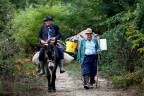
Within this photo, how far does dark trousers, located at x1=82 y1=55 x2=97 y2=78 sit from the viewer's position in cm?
1438

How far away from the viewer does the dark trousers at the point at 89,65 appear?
14.4 meters

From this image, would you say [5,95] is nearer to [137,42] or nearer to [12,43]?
[12,43]

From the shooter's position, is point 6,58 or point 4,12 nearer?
point 6,58

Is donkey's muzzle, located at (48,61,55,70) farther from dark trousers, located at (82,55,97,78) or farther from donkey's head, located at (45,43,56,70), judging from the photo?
dark trousers, located at (82,55,97,78)

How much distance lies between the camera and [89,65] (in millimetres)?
14500

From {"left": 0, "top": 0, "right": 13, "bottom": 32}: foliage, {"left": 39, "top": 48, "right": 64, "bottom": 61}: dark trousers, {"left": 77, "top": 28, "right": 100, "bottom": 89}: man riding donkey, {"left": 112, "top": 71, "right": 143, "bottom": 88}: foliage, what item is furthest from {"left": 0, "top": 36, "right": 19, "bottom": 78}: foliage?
{"left": 112, "top": 71, "right": 143, "bottom": 88}: foliage

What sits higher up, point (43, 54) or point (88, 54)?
point (43, 54)

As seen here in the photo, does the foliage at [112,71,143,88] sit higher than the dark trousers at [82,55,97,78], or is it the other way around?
the dark trousers at [82,55,97,78]

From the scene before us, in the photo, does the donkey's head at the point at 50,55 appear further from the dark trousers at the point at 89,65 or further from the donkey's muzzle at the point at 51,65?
the dark trousers at the point at 89,65

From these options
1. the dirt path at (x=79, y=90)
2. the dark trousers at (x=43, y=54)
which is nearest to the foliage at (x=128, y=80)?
the dirt path at (x=79, y=90)

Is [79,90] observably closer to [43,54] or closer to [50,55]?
[50,55]

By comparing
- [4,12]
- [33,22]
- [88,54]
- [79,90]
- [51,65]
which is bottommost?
[79,90]

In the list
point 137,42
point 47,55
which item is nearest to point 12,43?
point 47,55

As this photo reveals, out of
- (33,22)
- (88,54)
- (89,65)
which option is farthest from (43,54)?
(33,22)
